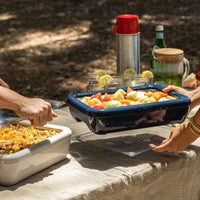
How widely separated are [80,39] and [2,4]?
3.30m

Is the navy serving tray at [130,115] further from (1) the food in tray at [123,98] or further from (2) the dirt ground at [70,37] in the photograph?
A: (2) the dirt ground at [70,37]

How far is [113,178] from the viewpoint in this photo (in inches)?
53.7

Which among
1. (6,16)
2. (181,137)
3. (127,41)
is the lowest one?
(6,16)

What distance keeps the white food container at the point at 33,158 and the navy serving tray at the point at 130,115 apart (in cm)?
10

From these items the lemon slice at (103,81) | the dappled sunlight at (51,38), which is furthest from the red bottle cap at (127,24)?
the dappled sunlight at (51,38)

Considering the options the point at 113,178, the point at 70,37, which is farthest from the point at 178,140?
the point at 70,37

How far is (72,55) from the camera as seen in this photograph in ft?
20.5

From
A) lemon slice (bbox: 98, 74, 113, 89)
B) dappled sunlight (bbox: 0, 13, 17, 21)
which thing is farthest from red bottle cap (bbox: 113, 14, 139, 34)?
dappled sunlight (bbox: 0, 13, 17, 21)

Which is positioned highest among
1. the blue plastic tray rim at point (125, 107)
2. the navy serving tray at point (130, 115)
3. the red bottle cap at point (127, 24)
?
the red bottle cap at point (127, 24)

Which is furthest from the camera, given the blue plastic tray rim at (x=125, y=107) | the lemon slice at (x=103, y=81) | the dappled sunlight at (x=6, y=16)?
the dappled sunlight at (x=6, y=16)

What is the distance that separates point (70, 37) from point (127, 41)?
5102 millimetres

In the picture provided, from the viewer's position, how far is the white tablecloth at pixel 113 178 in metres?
1.28

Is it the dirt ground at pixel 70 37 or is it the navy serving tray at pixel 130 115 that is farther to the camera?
the dirt ground at pixel 70 37

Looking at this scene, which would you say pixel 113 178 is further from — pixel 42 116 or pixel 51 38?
pixel 51 38
